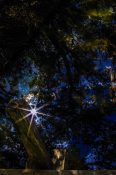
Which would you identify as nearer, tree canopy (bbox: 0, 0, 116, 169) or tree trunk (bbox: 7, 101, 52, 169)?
tree trunk (bbox: 7, 101, 52, 169)

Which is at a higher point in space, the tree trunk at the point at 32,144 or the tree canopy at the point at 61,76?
the tree canopy at the point at 61,76

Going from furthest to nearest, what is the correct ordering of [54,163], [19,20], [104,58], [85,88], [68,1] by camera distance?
[85,88] < [104,58] < [19,20] < [68,1] < [54,163]

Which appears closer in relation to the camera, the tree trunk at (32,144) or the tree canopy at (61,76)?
the tree trunk at (32,144)

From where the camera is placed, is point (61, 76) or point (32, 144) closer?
point (32, 144)

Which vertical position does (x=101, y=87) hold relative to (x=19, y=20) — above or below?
below

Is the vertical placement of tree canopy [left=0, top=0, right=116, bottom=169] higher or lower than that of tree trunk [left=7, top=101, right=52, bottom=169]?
higher

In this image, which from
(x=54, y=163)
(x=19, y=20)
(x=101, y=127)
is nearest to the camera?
(x=54, y=163)

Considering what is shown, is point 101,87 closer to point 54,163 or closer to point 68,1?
point 68,1

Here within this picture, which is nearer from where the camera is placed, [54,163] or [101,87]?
[54,163]

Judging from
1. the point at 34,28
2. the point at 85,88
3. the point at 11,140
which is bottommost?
the point at 11,140

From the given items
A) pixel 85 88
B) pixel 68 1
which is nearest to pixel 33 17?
pixel 68 1

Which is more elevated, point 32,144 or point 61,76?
point 61,76
